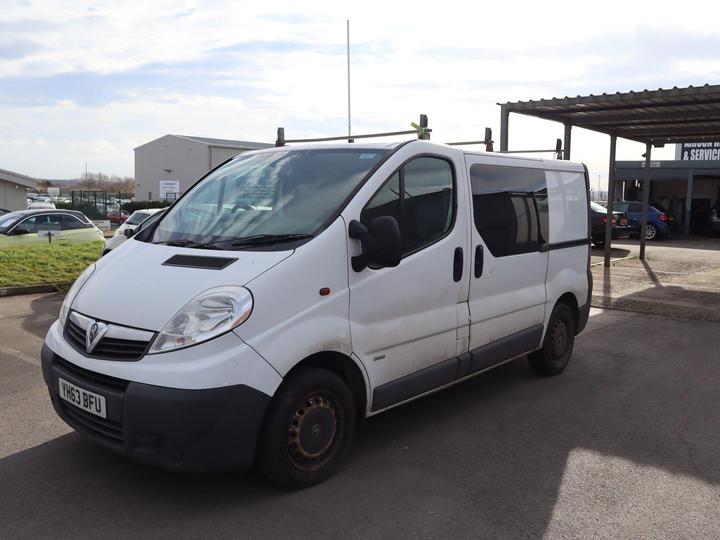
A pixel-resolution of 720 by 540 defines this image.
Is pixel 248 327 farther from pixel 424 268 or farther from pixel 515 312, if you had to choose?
pixel 515 312

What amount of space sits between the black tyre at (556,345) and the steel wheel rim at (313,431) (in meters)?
2.88

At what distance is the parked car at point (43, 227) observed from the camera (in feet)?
45.0

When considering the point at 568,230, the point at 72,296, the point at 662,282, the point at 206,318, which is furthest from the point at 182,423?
the point at 662,282

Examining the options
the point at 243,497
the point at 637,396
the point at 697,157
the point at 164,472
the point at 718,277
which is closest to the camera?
the point at 243,497

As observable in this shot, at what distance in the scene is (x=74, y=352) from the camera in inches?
145

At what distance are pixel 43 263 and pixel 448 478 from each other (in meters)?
10.5

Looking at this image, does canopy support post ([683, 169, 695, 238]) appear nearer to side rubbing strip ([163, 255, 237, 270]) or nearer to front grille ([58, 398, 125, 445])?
side rubbing strip ([163, 255, 237, 270])

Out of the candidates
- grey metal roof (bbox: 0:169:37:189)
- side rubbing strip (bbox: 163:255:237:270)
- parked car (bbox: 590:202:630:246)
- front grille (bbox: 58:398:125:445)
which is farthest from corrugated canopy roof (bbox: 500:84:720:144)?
grey metal roof (bbox: 0:169:37:189)

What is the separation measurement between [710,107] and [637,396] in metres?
8.01

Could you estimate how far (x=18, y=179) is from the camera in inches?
1224

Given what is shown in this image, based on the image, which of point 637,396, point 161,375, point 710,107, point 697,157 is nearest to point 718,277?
point 710,107

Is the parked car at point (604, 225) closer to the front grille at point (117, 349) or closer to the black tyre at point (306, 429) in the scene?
the black tyre at point (306, 429)

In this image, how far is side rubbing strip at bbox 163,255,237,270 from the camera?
11.9 ft

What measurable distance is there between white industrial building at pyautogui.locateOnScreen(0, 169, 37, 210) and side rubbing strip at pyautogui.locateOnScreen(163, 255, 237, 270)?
30.9 metres
